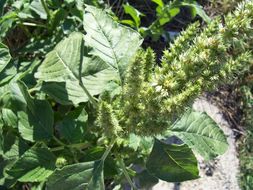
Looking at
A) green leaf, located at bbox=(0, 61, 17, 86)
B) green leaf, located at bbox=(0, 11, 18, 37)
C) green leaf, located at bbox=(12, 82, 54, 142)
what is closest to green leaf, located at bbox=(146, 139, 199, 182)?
green leaf, located at bbox=(12, 82, 54, 142)

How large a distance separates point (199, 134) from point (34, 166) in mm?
639

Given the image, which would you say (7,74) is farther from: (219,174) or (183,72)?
(219,174)

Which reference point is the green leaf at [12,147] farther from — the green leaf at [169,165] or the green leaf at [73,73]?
A: the green leaf at [169,165]

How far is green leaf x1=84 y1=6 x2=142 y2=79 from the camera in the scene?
4.97 feet

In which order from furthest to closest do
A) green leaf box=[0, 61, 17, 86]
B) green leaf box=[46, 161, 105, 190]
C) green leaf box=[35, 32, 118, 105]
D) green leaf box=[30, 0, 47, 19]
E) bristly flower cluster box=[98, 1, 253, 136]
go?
green leaf box=[30, 0, 47, 19]
green leaf box=[0, 61, 17, 86]
green leaf box=[35, 32, 118, 105]
green leaf box=[46, 161, 105, 190]
bristly flower cluster box=[98, 1, 253, 136]

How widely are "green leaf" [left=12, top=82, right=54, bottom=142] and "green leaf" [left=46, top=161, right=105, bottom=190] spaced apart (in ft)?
0.73

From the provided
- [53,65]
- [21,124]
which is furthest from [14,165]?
[53,65]

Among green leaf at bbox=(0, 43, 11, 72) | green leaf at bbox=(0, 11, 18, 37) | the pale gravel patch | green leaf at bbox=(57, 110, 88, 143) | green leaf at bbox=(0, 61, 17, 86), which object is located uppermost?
green leaf at bbox=(0, 11, 18, 37)

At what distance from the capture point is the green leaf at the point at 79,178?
1.46 m

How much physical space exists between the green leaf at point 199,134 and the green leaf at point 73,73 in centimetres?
32

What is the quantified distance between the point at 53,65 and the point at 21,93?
156mm

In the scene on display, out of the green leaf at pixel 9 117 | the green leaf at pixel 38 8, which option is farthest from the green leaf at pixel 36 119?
the green leaf at pixel 38 8

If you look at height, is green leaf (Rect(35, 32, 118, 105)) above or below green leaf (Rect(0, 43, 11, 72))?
below

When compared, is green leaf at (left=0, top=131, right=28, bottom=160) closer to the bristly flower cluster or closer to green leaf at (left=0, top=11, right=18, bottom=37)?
green leaf at (left=0, top=11, right=18, bottom=37)
